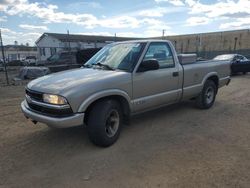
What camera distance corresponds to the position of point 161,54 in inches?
227

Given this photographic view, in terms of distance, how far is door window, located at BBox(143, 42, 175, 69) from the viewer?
5473mm

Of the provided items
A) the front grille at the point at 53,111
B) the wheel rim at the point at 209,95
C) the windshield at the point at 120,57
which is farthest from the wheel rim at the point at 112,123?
the wheel rim at the point at 209,95

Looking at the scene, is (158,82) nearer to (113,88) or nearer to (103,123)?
(113,88)

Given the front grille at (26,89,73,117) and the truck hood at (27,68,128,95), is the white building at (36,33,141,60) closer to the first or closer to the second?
the truck hood at (27,68,128,95)

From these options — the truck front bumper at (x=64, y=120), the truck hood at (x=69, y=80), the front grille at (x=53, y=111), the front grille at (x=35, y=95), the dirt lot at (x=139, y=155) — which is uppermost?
the truck hood at (x=69, y=80)

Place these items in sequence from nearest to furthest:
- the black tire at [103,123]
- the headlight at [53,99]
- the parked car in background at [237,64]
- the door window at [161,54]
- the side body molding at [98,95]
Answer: the headlight at [53,99] → the side body molding at [98,95] → the black tire at [103,123] → the door window at [161,54] → the parked car in background at [237,64]

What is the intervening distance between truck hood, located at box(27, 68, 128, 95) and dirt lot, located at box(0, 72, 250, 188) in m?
1.07

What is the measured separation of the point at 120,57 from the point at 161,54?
101cm

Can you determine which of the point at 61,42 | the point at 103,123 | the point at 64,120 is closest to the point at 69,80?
the point at 64,120

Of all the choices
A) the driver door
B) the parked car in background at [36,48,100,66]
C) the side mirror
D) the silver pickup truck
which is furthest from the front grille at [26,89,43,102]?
the parked car in background at [36,48,100,66]

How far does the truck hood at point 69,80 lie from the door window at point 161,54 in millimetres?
965

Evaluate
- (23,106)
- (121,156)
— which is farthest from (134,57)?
(23,106)

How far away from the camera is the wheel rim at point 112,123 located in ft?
15.2

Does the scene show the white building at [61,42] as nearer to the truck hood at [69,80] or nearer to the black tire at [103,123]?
the truck hood at [69,80]
